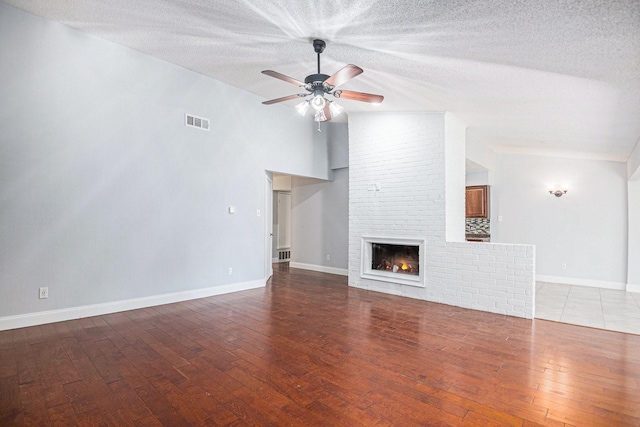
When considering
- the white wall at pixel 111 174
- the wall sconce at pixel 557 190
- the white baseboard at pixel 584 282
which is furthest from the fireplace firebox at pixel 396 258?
the wall sconce at pixel 557 190

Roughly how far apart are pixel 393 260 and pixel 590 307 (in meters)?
2.94

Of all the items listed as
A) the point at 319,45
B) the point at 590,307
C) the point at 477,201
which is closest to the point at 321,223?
the point at 477,201

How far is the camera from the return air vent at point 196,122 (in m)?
4.92

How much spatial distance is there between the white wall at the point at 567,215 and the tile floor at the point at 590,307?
493mm

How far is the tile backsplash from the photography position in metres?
7.59

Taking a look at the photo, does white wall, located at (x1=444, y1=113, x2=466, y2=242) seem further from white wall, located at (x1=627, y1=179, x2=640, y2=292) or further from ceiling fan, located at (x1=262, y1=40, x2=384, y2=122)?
white wall, located at (x1=627, y1=179, x2=640, y2=292)

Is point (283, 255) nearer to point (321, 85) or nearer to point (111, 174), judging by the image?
point (111, 174)

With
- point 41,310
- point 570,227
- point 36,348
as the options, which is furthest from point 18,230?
point 570,227

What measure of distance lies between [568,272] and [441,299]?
12.0 feet

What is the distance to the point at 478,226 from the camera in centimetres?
777

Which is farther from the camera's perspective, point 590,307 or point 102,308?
point 590,307

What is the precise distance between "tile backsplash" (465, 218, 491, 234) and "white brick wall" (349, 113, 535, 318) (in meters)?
2.50

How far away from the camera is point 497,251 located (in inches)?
177

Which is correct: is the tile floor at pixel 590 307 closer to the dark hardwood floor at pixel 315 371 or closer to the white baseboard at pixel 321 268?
the dark hardwood floor at pixel 315 371
